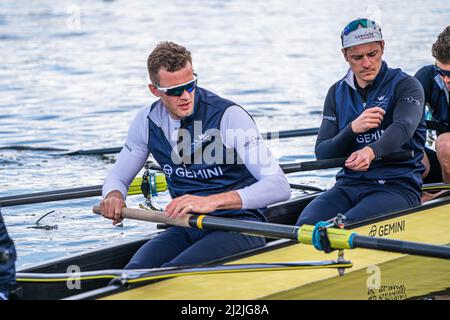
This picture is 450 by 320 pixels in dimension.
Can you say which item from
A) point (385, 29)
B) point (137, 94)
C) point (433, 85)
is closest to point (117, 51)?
point (137, 94)

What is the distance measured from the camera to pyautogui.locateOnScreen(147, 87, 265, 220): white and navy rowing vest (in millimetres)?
5832

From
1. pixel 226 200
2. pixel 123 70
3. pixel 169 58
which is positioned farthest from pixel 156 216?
pixel 123 70

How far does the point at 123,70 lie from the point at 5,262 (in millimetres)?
15662

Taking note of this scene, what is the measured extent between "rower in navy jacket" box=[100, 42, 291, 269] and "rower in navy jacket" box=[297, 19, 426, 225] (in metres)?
0.88

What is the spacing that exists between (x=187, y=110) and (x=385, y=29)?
63.6 feet

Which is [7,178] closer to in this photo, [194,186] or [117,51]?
[194,186]

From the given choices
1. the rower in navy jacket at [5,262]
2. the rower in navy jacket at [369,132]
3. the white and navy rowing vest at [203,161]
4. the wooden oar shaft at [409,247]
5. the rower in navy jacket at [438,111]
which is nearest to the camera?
the rower in navy jacket at [5,262]

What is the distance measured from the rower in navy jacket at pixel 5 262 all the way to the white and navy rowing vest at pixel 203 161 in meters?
1.49

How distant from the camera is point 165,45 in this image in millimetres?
5719

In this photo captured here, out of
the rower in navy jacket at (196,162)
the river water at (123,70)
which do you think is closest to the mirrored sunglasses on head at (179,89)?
the rower in navy jacket at (196,162)

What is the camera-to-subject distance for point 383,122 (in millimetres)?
6680

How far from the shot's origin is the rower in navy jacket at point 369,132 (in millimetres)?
6465

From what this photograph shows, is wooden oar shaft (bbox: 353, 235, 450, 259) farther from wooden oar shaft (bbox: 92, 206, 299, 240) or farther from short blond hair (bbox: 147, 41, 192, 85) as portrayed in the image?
short blond hair (bbox: 147, 41, 192, 85)

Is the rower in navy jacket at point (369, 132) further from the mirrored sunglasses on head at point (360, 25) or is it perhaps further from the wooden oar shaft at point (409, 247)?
the wooden oar shaft at point (409, 247)
